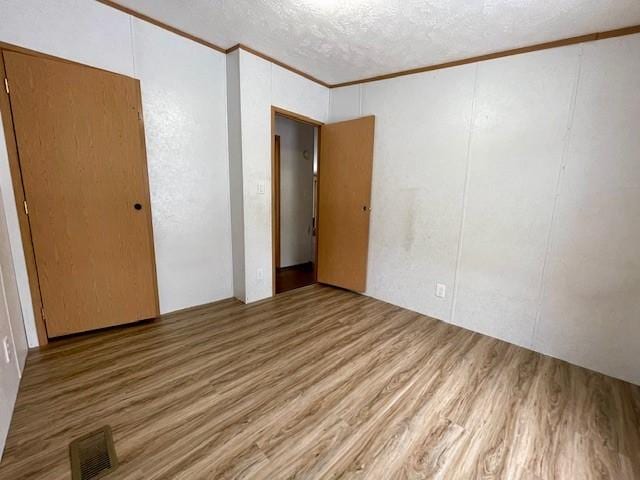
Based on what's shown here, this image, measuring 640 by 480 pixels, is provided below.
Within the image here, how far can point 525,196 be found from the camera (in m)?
2.22

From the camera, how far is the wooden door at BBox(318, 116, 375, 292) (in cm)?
311

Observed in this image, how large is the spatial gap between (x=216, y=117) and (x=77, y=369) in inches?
90.8

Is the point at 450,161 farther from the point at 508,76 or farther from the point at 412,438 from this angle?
the point at 412,438

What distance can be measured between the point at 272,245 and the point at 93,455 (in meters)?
2.12

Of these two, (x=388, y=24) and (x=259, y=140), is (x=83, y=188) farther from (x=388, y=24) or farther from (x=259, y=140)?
(x=388, y=24)

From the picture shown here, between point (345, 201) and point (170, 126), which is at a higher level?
point (170, 126)

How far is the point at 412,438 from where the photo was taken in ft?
4.68

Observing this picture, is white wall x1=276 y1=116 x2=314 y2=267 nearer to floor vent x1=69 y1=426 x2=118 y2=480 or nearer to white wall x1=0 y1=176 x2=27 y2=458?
white wall x1=0 y1=176 x2=27 y2=458

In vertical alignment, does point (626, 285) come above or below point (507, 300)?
above

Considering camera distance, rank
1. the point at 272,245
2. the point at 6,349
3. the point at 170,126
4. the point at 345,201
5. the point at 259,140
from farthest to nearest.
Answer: the point at 345,201 < the point at 272,245 < the point at 259,140 < the point at 170,126 < the point at 6,349

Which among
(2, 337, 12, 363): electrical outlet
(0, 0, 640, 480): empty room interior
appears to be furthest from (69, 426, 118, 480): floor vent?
(2, 337, 12, 363): electrical outlet

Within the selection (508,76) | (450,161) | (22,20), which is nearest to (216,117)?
(22,20)

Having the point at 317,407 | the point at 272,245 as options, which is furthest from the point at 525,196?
the point at 272,245

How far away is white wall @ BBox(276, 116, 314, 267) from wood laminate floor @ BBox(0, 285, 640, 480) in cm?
223
